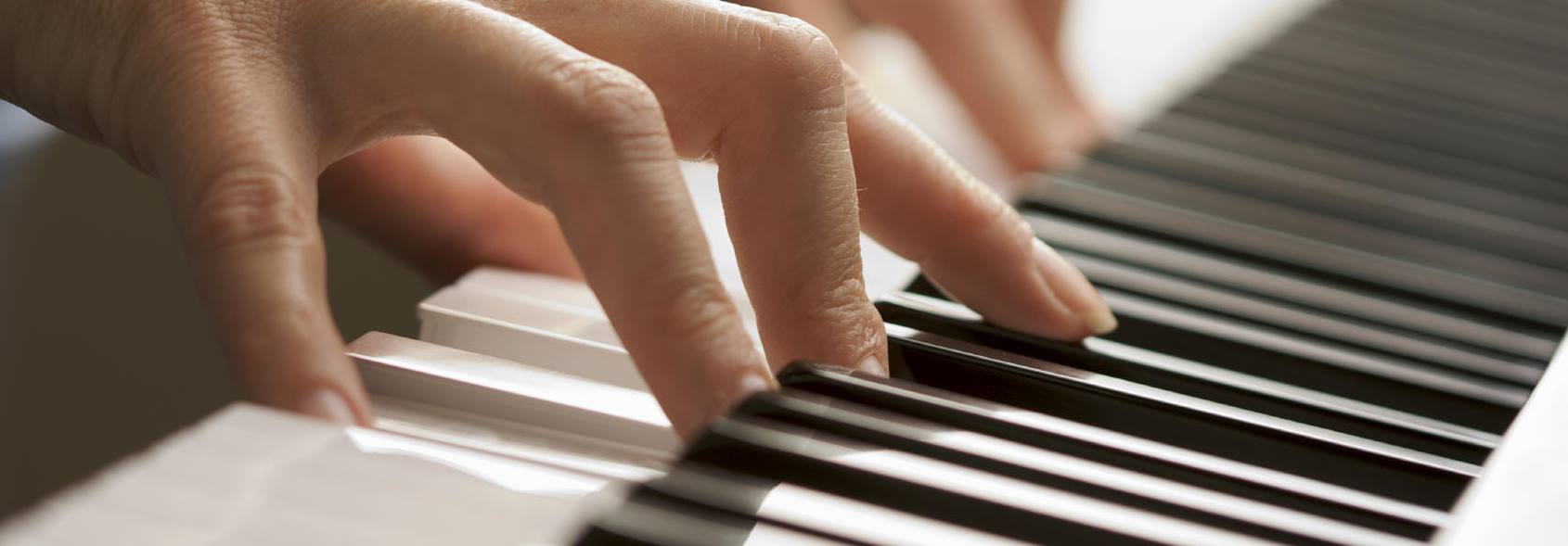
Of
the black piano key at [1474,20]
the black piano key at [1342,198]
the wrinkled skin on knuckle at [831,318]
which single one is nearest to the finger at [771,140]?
the wrinkled skin on knuckle at [831,318]

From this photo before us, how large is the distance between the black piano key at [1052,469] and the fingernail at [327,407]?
0.16 metres

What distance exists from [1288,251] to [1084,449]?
40cm

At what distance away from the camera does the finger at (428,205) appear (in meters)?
1.13

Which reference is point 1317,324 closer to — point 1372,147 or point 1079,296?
point 1079,296

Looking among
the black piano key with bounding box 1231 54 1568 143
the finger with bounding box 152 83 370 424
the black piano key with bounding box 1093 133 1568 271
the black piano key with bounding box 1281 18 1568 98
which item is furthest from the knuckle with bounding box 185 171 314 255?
the black piano key with bounding box 1281 18 1568 98

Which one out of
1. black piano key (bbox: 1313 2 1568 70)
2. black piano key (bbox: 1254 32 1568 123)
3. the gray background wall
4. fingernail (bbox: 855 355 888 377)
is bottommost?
the gray background wall

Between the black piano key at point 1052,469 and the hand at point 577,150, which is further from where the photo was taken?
the hand at point 577,150

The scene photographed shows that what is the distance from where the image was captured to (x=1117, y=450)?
0.57m

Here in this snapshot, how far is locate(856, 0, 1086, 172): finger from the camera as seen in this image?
159 cm

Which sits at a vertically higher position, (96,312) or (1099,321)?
(1099,321)

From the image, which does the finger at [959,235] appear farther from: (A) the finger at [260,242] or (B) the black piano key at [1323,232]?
(A) the finger at [260,242]

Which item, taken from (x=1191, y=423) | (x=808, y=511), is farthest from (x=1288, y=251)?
(x=808, y=511)

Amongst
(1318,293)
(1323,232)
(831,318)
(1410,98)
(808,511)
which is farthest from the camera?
(1410,98)

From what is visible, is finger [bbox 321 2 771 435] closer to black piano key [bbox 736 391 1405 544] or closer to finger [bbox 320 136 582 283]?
black piano key [bbox 736 391 1405 544]
